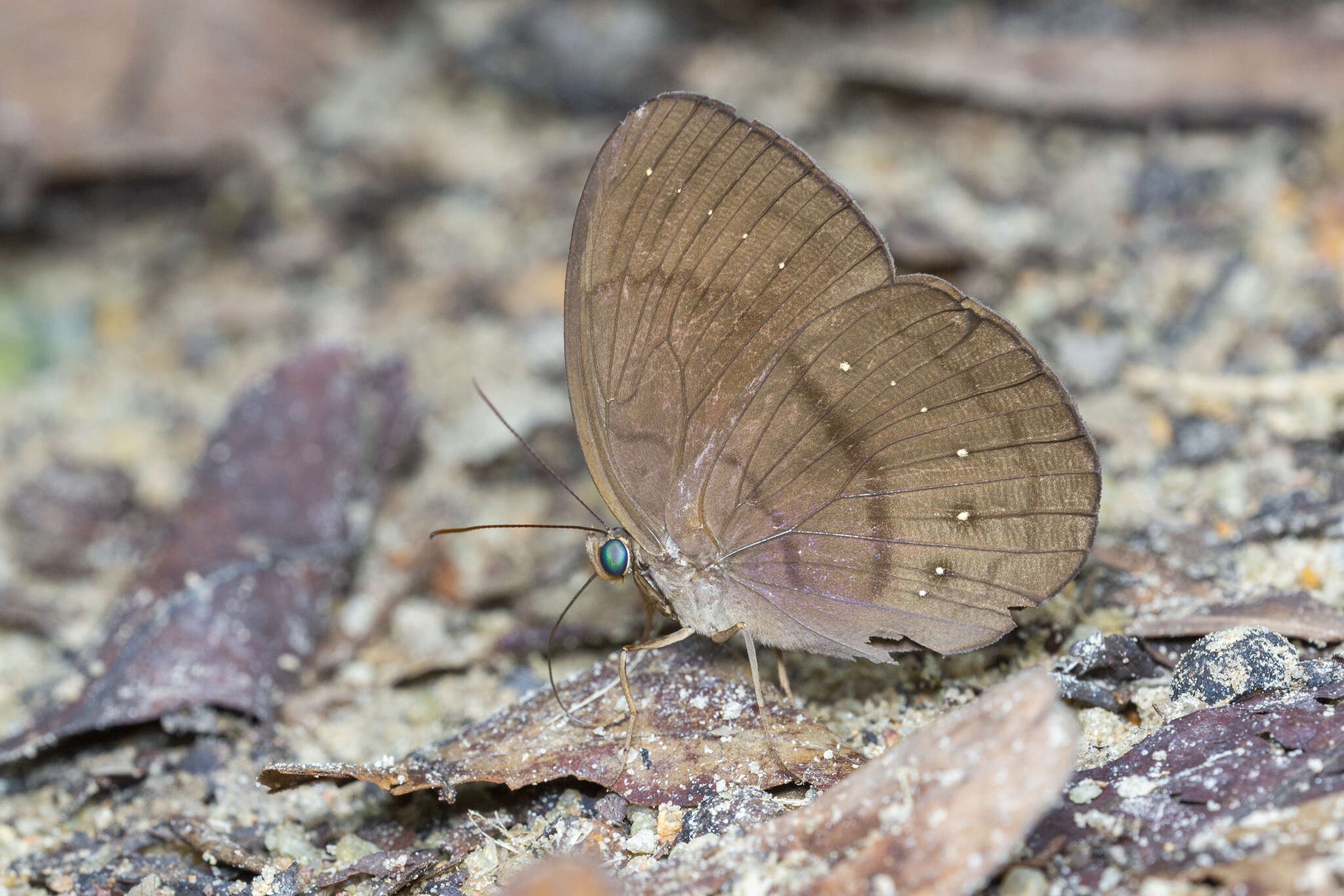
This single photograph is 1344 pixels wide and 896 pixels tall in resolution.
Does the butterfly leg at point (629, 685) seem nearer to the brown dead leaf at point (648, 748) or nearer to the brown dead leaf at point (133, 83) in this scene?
the brown dead leaf at point (648, 748)

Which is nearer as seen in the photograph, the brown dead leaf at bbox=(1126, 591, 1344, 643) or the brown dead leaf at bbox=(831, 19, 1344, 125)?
the brown dead leaf at bbox=(1126, 591, 1344, 643)

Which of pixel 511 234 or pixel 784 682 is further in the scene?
pixel 511 234

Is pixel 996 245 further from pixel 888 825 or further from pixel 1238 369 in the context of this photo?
pixel 888 825

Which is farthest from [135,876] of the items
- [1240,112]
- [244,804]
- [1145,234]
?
[1240,112]

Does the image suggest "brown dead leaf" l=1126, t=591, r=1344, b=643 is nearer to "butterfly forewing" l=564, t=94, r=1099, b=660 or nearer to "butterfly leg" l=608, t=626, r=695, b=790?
"butterfly forewing" l=564, t=94, r=1099, b=660

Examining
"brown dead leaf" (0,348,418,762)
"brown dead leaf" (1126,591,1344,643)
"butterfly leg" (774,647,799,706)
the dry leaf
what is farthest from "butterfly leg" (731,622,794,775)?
"brown dead leaf" (0,348,418,762)

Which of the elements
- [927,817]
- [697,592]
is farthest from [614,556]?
[927,817]

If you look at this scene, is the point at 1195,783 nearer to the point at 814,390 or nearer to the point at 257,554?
the point at 814,390
